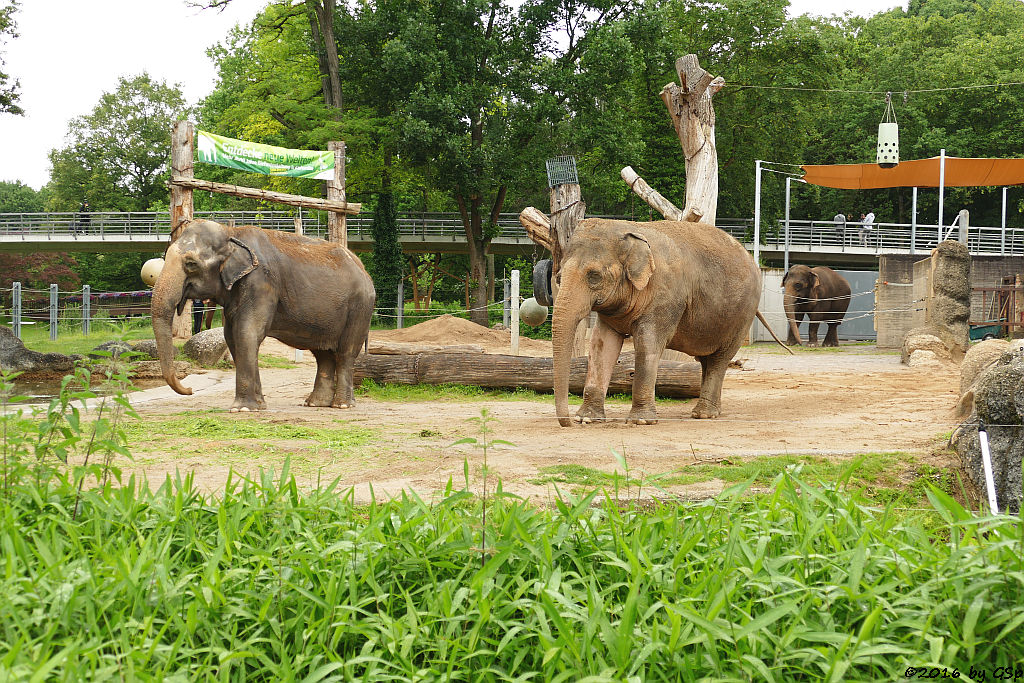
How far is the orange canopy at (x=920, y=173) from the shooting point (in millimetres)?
28094

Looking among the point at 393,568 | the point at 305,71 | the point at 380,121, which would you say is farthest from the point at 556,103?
the point at 393,568

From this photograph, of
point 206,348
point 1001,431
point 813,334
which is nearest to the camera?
point 1001,431

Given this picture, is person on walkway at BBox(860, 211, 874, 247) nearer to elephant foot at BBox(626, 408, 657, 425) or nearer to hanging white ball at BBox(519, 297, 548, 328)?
hanging white ball at BBox(519, 297, 548, 328)

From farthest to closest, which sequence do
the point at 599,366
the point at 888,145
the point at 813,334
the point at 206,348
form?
the point at 813,334, the point at 888,145, the point at 206,348, the point at 599,366

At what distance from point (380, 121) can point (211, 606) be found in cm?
2939

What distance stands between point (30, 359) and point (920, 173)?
25728mm

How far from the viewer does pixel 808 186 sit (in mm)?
43781

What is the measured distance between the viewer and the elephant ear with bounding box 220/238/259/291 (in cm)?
854

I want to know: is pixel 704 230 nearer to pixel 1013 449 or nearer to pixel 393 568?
pixel 1013 449

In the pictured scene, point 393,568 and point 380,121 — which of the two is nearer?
point 393,568

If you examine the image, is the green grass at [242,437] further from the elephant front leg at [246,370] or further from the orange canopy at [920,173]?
the orange canopy at [920,173]

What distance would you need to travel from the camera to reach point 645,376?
24.9ft

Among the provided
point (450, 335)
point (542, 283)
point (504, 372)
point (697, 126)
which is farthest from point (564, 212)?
point (450, 335)

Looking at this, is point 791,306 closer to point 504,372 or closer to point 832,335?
point 832,335
